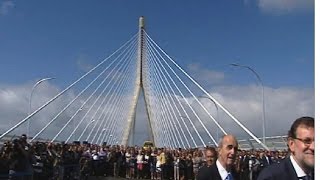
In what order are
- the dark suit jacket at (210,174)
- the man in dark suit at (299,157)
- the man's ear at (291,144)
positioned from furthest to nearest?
1. the dark suit jacket at (210,174)
2. the man's ear at (291,144)
3. the man in dark suit at (299,157)

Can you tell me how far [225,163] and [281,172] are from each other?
1501mm

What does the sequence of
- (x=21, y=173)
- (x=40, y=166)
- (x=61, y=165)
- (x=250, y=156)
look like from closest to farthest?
(x=21, y=173)
(x=40, y=166)
(x=61, y=165)
(x=250, y=156)

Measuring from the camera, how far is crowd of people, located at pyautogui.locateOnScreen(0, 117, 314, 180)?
3.80 m

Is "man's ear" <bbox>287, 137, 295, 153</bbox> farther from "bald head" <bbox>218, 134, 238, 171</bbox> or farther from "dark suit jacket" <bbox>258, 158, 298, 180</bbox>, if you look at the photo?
"bald head" <bbox>218, 134, 238, 171</bbox>

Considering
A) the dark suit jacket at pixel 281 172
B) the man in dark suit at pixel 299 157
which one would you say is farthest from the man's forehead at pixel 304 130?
the dark suit jacket at pixel 281 172

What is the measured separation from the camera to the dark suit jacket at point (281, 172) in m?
3.76

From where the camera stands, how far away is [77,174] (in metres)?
22.2

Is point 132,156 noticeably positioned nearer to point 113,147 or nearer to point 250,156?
point 113,147

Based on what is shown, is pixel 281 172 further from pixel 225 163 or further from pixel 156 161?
pixel 156 161

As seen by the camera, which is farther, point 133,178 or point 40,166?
point 133,178

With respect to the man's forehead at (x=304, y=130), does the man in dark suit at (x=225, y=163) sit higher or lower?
lower

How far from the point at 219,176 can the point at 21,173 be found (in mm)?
9612

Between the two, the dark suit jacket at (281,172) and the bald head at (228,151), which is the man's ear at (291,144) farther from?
the bald head at (228,151)
